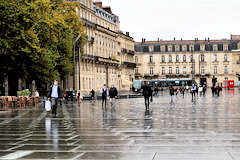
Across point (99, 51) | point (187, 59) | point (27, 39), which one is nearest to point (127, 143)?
point (27, 39)

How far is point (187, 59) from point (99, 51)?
62785 millimetres

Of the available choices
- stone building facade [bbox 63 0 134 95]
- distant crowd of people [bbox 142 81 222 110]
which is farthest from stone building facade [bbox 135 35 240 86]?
distant crowd of people [bbox 142 81 222 110]

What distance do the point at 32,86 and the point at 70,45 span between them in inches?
612

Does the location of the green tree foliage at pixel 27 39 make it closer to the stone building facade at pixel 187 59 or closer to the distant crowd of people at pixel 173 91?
the distant crowd of people at pixel 173 91

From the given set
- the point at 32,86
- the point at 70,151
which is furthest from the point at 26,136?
the point at 32,86

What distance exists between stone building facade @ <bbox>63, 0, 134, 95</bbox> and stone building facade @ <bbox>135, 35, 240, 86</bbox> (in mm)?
29564

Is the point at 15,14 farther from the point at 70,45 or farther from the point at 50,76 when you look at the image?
the point at 70,45

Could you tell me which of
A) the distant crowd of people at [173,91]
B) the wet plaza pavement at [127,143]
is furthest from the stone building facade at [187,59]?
the wet plaza pavement at [127,143]

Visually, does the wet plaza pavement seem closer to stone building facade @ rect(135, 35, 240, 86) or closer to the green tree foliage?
the green tree foliage

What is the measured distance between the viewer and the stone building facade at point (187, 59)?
151 meters

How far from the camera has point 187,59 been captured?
154m

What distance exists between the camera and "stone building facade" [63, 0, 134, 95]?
281 feet

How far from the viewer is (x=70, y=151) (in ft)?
36.8

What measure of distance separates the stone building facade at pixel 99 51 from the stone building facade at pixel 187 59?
29.6 meters
